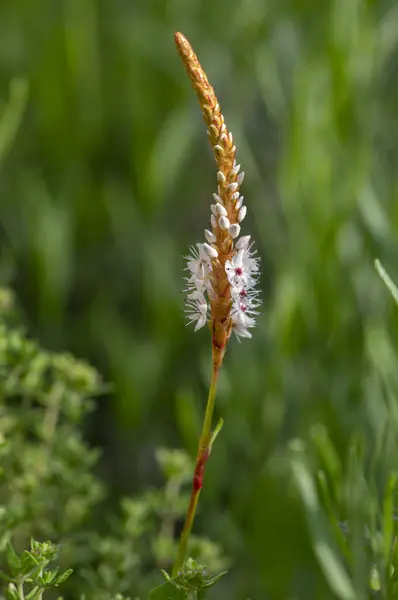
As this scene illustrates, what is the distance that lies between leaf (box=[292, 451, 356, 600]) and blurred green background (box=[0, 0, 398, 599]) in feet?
0.58

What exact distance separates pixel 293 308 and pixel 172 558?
0.47m

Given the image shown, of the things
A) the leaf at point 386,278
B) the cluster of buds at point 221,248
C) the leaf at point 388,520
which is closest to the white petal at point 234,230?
the cluster of buds at point 221,248

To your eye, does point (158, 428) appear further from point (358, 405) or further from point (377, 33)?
point (377, 33)

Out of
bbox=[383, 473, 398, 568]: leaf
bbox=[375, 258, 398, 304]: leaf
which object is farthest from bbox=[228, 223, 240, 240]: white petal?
bbox=[383, 473, 398, 568]: leaf

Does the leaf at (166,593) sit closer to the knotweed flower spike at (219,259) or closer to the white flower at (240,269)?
the knotweed flower spike at (219,259)

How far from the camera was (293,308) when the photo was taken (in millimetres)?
1446

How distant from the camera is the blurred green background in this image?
1.41 meters

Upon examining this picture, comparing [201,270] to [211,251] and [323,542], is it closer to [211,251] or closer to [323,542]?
[211,251]

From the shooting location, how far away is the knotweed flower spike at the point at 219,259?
68cm

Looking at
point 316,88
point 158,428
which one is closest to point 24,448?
point 158,428

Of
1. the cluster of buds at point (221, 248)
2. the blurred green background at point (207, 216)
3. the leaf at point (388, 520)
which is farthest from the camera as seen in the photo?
the blurred green background at point (207, 216)

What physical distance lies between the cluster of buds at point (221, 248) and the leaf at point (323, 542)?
25 centimetres

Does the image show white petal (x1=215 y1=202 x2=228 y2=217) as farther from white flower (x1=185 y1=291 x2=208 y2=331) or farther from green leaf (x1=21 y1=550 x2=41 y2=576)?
green leaf (x1=21 y1=550 x2=41 y2=576)

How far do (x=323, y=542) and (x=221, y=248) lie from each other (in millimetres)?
341
